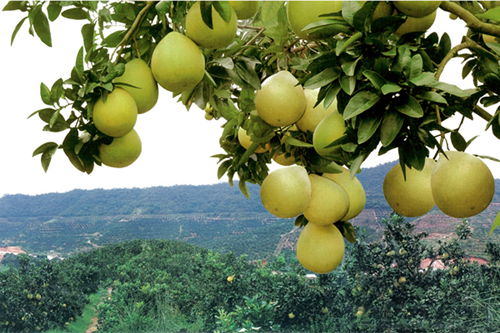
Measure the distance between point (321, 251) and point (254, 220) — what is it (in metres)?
8.70

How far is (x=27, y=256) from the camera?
6453mm

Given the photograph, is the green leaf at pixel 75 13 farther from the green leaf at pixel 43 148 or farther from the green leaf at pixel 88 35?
the green leaf at pixel 43 148

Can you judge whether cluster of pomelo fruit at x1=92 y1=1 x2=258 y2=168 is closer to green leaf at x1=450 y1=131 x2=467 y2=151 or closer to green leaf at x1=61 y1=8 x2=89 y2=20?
green leaf at x1=61 y1=8 x2=89 y2=20

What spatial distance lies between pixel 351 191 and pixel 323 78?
1.62 ft

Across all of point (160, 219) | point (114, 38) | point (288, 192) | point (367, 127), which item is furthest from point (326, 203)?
point (160, 219)

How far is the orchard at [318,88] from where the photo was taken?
0.74 metres

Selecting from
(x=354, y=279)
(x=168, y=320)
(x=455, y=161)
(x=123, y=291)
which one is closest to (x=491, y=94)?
(x=455, y=161)

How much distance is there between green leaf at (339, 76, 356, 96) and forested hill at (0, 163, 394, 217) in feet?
30.7

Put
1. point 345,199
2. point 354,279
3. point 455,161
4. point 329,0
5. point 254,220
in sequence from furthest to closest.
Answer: point 254,220, point 354,279, point 345,199, point 455,161, point 329,0

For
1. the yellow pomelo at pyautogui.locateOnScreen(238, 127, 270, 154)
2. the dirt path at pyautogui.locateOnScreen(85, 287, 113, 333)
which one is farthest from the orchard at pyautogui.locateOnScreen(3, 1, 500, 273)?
the dirt path at pyautogui.locateOnScreen(85, 287, 113, 333)

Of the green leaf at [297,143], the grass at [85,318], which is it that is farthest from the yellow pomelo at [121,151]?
the grass at [85,318]

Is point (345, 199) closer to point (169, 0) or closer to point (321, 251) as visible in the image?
point (321, 251)

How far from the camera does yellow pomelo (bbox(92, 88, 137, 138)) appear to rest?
2.88 feet

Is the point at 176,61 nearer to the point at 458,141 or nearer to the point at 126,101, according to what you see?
the point at 126,101
